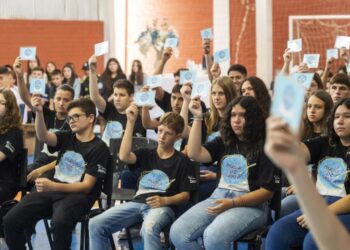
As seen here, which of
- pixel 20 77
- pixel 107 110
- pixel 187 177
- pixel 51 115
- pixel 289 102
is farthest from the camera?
pixel 107 110

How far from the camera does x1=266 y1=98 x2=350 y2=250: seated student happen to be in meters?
3.99

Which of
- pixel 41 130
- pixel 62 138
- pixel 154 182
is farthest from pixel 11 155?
pixel 154 182

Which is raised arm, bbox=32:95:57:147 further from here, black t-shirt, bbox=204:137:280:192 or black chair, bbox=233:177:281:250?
black chair, bbox=233:177:281:250

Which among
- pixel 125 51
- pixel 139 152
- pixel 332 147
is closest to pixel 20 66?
pixel 139 152

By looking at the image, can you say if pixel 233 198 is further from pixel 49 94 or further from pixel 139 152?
pixel 49 94

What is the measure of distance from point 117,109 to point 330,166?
107 inches

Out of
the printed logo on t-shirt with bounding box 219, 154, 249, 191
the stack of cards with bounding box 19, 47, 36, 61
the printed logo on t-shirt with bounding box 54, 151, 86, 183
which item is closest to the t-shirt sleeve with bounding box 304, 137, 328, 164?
the printed logo on t-shirt with bounding box 219, 154, 249, 191

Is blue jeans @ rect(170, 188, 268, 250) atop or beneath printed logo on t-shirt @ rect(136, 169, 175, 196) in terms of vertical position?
beneath

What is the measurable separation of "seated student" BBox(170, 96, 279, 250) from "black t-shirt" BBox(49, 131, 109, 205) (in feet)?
2.39

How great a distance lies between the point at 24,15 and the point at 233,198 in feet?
40.0

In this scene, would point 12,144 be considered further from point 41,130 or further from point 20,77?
point 20,77

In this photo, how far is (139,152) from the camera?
16.5ft

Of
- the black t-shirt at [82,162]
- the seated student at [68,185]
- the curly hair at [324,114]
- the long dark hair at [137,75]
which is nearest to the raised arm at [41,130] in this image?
the seated student at [68,185]

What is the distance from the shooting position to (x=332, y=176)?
4.21m
